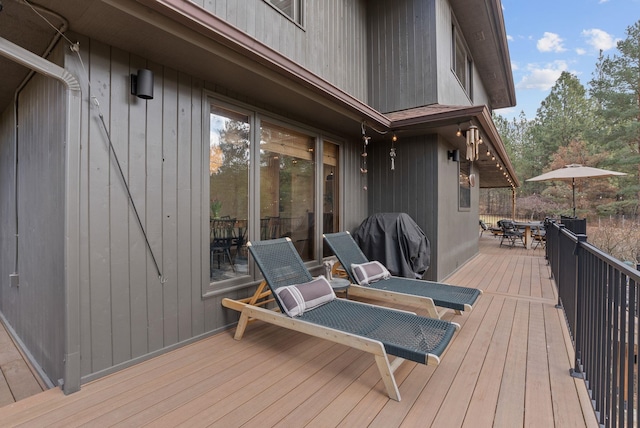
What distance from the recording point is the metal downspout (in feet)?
7.36

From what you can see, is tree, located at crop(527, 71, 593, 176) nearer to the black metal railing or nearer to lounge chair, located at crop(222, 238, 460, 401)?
the black metal railing

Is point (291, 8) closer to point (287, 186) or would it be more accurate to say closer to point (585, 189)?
point (287, 186)

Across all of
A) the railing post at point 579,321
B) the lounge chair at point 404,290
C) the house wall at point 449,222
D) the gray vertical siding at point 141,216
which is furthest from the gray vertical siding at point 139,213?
the house wall at point 449,222

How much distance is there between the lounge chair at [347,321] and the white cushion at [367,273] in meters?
0.73

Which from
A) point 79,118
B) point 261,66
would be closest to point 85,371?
point 79,118

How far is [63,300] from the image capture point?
228cm

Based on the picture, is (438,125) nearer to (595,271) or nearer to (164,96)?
(595,271)

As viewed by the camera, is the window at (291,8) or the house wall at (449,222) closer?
the window at (291,8)

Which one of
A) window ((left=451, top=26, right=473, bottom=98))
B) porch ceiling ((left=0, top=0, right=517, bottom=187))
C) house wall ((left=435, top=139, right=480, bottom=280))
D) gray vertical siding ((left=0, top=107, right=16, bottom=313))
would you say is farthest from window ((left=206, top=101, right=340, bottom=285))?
window ((left=451, top=26, right=473, bottom=98))

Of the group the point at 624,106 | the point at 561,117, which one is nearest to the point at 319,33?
the point at 624,106

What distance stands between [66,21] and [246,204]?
210 centimetres

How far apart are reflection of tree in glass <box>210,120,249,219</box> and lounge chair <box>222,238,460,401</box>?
576 mm

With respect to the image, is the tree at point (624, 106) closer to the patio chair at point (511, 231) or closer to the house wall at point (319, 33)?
the patio chair at point (511, 231)

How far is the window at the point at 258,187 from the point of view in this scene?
3385mm
